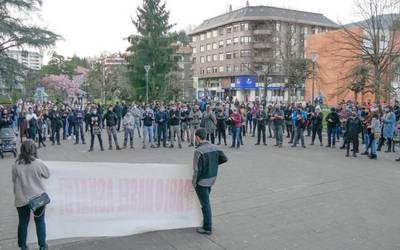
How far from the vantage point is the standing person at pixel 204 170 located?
263 inches

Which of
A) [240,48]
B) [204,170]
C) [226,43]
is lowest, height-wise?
[204,170]

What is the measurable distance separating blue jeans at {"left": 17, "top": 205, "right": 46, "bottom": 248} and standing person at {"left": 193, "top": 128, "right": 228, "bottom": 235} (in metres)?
2.35

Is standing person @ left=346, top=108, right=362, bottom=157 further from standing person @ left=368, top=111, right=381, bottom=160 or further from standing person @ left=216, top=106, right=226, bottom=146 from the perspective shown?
standing person @ left=216, top=106, right=226, bottom=146

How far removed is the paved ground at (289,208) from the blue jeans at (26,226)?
0.50 metres

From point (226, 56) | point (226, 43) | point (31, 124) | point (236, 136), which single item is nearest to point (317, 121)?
point (236, 136)

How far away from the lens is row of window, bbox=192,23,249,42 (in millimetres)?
93325

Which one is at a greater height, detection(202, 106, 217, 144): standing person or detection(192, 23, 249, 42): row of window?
detection(192, 23, 249, 42): row of window

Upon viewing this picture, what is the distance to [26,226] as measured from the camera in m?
5.79

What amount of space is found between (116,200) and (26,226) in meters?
1.49

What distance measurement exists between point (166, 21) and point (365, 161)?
119ft

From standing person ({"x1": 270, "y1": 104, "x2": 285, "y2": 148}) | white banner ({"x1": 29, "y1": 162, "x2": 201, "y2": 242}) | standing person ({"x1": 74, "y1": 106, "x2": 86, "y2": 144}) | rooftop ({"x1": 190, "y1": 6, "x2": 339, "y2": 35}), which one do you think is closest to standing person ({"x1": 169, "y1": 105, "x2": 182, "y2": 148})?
standing person ({"x1": 270, "y1": 104, "x2": 285, "y2": 148})

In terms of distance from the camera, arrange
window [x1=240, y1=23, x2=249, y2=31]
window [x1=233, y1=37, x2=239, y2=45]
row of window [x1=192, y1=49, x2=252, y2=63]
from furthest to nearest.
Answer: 1. window [x1=233, y1=37, x2=239, y2=45]
2. row of window [x1=192, y1=49, x2=252, y2=63]
3. window [x1=240, y1=23, x2=249, y2=31]

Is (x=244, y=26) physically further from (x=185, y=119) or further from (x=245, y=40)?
(x=185, y=119)

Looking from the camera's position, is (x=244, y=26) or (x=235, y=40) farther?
(x=235, y=40)
